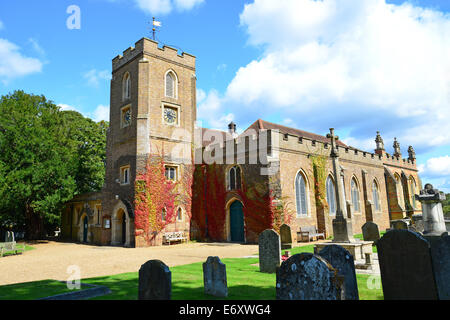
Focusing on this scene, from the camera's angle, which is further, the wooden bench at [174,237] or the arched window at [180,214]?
the arched window at [180,214]

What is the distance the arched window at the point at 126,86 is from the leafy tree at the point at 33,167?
7.11 meters

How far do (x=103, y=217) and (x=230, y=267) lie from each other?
570 inches

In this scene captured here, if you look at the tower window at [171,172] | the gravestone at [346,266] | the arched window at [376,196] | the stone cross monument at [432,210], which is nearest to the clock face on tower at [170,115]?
the tower window at [171,172]

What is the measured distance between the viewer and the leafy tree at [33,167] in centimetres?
2105

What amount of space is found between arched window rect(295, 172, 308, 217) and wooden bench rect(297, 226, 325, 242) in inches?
37.6

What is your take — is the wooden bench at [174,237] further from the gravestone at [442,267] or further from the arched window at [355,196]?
the gravestone at [442,267]

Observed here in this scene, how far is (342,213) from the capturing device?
1113 centimetres

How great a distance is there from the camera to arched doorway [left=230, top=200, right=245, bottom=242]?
19266 millimetres

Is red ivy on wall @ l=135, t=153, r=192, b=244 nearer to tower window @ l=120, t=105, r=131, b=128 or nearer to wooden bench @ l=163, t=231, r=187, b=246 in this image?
wooden bench @ l=163, t=231, r=187, b=246

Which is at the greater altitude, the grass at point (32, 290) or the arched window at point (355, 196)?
the arched window at point (355, 196)

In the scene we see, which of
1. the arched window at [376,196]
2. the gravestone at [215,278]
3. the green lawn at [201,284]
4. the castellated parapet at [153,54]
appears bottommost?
the green lawn at [201,284]

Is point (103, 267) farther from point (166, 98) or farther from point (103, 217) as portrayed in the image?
point (166, 98)

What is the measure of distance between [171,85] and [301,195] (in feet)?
39.6

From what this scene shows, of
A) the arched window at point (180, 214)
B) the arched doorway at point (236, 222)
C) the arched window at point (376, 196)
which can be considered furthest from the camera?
the arched window at point (376, 196)
